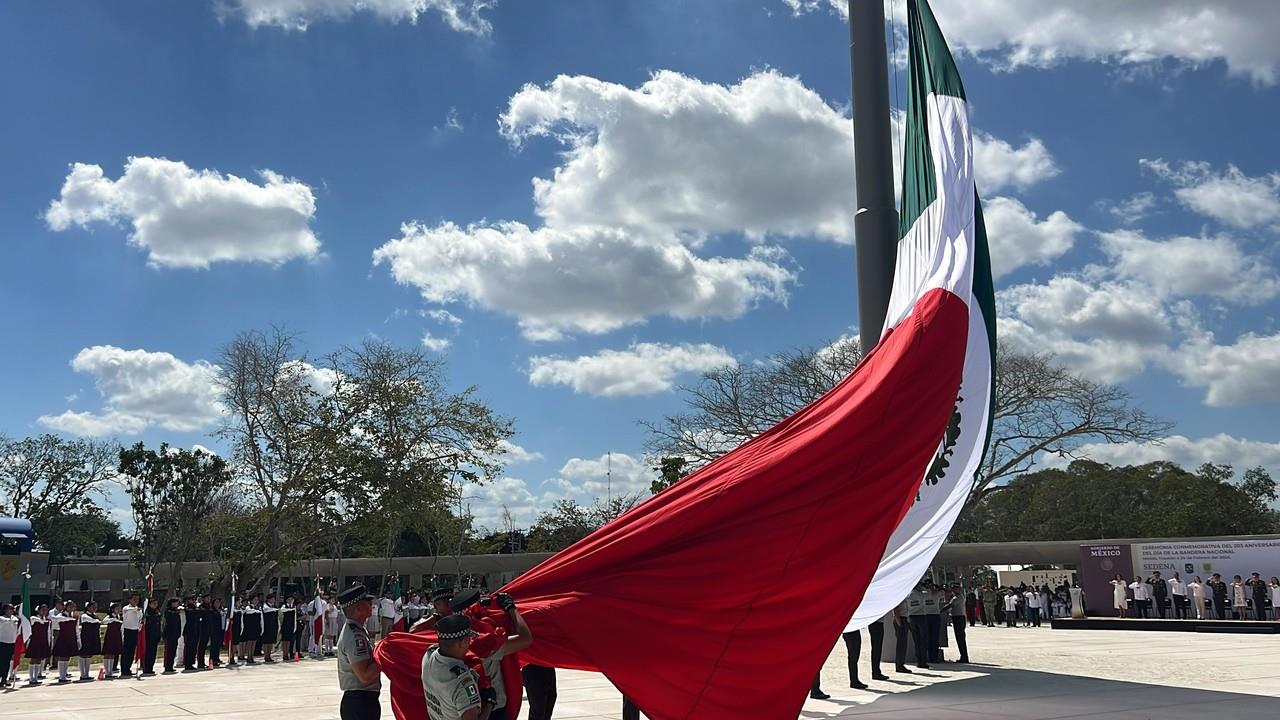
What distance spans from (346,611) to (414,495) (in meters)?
25.5

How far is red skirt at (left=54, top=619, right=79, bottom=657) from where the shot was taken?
19156mm

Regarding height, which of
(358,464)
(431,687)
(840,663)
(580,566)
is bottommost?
(840,663)

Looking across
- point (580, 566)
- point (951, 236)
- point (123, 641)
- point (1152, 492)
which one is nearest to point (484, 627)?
point (580, 566)

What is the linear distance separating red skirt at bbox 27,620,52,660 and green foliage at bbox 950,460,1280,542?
4121cm

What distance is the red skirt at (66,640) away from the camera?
62.8 ft

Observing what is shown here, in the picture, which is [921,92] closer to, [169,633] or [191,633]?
[169,633]

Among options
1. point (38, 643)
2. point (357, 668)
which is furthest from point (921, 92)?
point (38, 643)

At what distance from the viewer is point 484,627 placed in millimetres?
6332

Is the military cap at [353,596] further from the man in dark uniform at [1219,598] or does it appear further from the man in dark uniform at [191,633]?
the man in dark uniform at [1219,598]

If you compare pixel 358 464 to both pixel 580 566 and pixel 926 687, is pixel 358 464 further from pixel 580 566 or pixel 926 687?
pixel 580 566

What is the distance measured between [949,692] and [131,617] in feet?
50.9

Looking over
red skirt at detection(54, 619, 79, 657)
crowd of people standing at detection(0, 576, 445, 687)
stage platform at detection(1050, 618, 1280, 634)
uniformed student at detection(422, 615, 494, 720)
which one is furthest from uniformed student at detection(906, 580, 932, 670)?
red skirt at detection(54, 619, 79, 657)

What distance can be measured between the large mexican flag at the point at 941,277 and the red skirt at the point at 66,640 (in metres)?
16.9

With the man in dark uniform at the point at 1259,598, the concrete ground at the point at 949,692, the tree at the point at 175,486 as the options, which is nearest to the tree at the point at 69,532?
the tree at the point at 175,486
